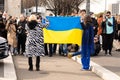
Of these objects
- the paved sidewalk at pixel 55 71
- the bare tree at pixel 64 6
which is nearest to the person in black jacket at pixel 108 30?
the paved sidewalk at pixel 55 71

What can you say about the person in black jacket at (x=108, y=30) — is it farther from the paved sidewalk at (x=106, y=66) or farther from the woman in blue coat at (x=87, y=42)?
the woman in blue coat at (x=87, y=42)

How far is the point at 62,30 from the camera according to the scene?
16953 mm

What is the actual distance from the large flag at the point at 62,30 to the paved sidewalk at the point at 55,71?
96 centimetres

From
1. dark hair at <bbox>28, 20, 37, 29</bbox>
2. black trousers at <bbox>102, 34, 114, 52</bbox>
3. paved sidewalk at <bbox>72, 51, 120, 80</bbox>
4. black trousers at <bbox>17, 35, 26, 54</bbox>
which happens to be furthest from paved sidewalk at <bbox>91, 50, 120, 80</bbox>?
black trousers at <bbox>17, 35, 26, 54</bbox>

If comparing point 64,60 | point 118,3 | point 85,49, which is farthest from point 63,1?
point 85,49

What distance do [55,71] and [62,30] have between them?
4.17m

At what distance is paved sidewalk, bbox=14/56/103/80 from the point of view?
1182cm

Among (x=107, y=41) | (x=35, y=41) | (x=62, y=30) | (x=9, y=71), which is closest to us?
(x=9, y=71)

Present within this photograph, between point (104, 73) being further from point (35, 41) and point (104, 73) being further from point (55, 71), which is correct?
point (35, 41)

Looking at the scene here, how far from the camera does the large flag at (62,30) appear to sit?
15992 mm

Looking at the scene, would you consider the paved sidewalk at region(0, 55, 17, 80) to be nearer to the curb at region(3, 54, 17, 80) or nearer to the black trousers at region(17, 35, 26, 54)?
the curb at region(3, 54, 17, 80)

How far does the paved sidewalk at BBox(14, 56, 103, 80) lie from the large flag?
0.96 m

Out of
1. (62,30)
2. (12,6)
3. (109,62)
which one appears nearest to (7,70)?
(109,62)

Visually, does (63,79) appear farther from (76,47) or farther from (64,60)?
(76,47)
